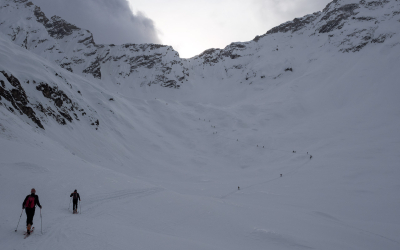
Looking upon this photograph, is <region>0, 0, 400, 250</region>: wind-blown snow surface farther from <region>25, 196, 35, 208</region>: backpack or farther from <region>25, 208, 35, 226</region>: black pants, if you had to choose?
<region>25, 196, 35, 208</region>: backpack

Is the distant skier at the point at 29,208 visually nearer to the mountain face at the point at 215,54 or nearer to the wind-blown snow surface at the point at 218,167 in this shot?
the wind-blown snow surface at the point at 218,167

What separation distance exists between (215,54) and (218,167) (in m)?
96.0

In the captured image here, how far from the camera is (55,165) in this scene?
13.4m

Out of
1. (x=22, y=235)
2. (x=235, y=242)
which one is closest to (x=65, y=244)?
(x=22, y=235)

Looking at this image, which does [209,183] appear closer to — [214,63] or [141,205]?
[141,205]

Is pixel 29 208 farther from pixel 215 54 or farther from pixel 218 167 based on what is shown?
pixel 215 54

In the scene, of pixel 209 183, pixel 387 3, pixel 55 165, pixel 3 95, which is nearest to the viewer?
pixel 55 165

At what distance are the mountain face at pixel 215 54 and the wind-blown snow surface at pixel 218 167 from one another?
47.0ft

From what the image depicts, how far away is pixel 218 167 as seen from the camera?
30953 millimetres

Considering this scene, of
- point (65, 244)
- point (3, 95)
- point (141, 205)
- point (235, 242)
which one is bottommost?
point (235, 242)

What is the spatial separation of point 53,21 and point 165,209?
12015 centimetres

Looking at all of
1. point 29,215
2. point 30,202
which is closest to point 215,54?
point 30,202

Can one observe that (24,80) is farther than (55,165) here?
Yes

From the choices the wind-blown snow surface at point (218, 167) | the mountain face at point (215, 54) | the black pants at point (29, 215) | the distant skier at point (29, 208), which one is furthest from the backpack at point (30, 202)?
the mountain face at point (215, 54)
